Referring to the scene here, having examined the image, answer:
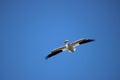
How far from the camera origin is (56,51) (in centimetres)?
4259

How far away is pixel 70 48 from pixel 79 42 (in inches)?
52.8

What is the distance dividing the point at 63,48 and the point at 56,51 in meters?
1.25

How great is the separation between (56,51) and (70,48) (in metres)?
2.63

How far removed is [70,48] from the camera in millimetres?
40531

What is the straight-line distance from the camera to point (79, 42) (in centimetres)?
4106

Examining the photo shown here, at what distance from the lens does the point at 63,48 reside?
41719mm

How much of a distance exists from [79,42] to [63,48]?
2.05 metres

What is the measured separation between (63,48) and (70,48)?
4.65 feet
